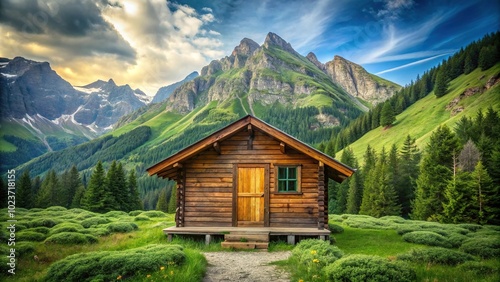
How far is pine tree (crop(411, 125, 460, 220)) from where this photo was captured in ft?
143

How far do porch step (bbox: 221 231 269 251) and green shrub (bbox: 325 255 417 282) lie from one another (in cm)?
637

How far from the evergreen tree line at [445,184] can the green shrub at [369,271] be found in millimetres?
34010

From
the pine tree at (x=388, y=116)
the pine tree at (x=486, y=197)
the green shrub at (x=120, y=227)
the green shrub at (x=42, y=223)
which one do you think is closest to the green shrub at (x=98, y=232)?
the green shrub at (x=120, y=227)

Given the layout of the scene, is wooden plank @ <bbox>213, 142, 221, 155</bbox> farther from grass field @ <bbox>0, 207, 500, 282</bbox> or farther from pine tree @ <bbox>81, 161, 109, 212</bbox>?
pine tree @ <bbox>81, 161, 109, 212</bbox>

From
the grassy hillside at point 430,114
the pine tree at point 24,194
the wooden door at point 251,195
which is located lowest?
the pine tree at point 24,194

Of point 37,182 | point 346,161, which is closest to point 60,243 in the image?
point 346,161

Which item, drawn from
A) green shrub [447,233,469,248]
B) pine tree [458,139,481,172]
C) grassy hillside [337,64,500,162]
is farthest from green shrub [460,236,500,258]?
grassy hillside [337,64,500,162]

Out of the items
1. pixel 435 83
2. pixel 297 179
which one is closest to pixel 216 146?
pixel 297 179

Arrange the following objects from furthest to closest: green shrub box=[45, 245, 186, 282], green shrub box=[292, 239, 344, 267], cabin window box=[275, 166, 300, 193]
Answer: cabin window box=[275, 166, 300, 193] → green shrub box=[292, 239, 344, 267] → green shrub box=[45, 245, 186, 282]

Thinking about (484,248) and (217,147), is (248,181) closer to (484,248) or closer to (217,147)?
(217,147)

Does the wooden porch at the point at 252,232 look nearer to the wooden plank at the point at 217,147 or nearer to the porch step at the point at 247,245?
the porch step at the point at 247,245

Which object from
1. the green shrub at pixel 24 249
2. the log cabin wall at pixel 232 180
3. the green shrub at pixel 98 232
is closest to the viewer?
the green shrub at pixel 24 249

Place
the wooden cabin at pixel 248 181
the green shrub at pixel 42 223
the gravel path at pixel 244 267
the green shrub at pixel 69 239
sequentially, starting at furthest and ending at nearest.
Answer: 1. the green shrub at pixel 42 223
2. the wooden cabin at pixel 248 181
3. the green shrub at pixel 69 239
4. the gravel path at pixel 244 267

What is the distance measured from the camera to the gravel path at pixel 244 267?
10211 millimetres
